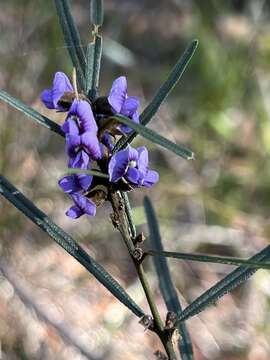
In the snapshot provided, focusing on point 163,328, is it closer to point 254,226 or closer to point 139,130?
point 139,130

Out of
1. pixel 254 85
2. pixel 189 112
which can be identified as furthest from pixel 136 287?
pixel 254 85

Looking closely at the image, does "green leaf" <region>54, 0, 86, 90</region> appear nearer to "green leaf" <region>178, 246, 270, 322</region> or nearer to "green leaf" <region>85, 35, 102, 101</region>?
"green leaf" <region>85, 35, 102, 101</region>

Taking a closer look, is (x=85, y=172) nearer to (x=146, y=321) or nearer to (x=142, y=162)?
(x=142, y=162)

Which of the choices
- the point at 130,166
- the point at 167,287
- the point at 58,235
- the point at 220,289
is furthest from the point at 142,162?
the point at 167,287

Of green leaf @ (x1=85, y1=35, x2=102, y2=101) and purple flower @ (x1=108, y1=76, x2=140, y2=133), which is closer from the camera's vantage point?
purple flower @ (x1=108, y1=76, x2=140, y2=133)

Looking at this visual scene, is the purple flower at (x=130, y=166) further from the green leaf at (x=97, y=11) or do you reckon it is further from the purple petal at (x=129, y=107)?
the green leaf at (x=97, y=11)

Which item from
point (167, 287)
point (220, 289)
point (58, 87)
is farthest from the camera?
point (167, 287)

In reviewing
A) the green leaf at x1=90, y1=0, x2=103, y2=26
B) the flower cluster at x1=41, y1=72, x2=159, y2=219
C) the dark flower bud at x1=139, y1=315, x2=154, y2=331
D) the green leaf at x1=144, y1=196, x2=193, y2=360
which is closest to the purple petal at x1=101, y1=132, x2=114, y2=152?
the flower cluster at x1=41, y1=72, x2=159, y2=219
